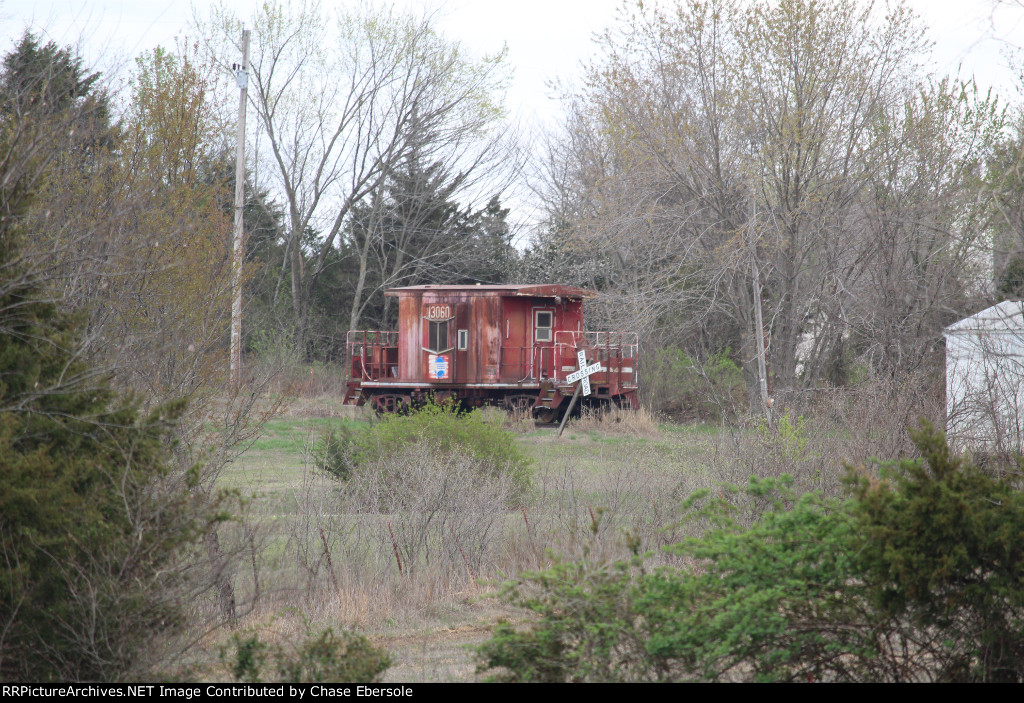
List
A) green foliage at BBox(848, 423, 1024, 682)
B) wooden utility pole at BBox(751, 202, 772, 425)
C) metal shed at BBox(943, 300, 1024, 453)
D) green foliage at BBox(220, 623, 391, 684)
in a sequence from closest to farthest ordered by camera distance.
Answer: green foliage at BBox(848, 423, 1024, 682), green foliage at BBox(220, 623, 391, 684), metal shed at BBox(943, 300, 1024, 453), wooden utility pole at BBox(751, 202, 772, 425)

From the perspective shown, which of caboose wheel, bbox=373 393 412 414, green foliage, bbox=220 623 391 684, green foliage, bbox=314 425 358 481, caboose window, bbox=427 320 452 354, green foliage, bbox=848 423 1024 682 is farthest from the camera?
caboose window, bbox=427 320 452 354

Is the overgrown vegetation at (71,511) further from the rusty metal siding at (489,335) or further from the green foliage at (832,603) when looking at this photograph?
the rusty metal siding at (489,335)

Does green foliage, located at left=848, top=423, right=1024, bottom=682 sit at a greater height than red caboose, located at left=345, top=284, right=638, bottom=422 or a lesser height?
lesser

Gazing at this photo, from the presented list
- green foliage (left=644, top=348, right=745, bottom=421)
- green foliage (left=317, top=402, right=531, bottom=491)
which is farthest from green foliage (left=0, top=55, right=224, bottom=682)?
green foliage (left=644, top=348, right=745, bottom=421)

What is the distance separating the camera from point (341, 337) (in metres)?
37.4

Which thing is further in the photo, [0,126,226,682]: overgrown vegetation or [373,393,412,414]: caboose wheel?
[373,393,412,414]: caboose wheel

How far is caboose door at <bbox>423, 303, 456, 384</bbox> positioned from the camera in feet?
83.3

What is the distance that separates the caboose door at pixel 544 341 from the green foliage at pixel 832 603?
20.2 meters

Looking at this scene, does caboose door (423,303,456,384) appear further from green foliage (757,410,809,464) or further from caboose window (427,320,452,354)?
green foliage (757,410,809,464)

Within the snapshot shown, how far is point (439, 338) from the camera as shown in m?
25.6

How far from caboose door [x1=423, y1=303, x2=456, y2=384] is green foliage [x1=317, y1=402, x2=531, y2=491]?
1266 cm

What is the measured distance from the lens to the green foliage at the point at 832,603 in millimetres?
4176

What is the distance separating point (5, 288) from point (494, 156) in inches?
1286
